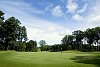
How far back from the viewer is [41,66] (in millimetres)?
20500

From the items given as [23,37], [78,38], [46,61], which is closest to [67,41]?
[78,38]

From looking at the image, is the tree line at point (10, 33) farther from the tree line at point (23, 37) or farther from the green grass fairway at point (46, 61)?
the green grass fairway at point (46, 61)

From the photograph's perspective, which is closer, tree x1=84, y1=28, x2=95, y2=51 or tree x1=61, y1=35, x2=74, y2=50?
tree x1=84, y1=28, x2=95, y2=51

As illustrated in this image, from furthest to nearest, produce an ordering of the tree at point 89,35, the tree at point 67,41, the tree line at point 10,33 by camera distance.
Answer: the tree at point 67,41 → the tree at point 89,35 → the tree line at point 10,33

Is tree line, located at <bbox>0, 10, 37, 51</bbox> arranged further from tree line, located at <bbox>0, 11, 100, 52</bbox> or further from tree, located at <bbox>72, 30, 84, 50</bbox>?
tree, located at <bbox>72, 30, 84, 50</bbox>

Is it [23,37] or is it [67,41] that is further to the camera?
[67,41]

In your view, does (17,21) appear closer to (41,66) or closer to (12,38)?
(12,38)

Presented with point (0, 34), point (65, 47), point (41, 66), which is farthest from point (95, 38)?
point (41, 66)

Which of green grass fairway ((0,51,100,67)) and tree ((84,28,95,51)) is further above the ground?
tree ((84,28,95,51))

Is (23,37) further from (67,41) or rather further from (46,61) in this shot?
(46,61)

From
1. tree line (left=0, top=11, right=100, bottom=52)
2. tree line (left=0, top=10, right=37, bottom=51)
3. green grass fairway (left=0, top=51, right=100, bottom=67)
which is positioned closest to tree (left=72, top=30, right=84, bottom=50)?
tree line (left=0, top=11, right=100, bottom=52)

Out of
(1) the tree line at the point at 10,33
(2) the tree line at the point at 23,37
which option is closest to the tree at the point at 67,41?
(2) the tree line at the point at 23,37

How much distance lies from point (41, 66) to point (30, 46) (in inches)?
4460

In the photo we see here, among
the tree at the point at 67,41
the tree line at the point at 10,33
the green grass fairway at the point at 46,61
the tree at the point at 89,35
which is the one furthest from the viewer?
the tree at the point at 67,41
